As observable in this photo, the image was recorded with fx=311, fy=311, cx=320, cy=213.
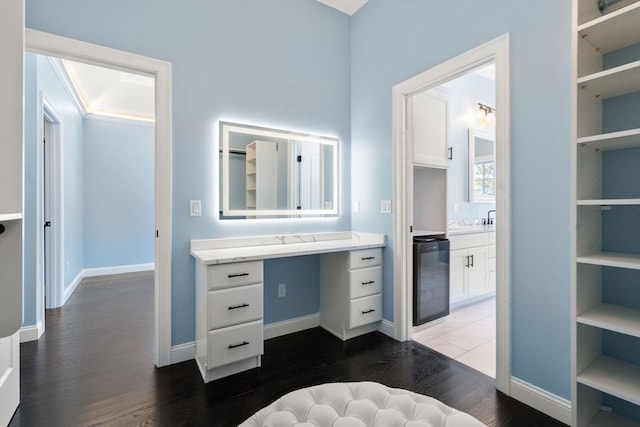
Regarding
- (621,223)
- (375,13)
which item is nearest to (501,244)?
(621,223)

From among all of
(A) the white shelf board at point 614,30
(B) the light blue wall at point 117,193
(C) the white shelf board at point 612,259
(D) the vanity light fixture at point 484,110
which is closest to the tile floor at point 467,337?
(C) the white shelf board at point 612,259

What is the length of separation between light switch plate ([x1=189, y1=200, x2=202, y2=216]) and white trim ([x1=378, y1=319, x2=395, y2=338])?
1.87 meters

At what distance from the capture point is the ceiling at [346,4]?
301cm

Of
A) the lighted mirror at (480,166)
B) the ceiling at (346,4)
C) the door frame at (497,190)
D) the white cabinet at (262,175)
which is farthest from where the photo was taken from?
the lighted mirror at (480,166)

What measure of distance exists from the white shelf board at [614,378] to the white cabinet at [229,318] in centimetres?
179

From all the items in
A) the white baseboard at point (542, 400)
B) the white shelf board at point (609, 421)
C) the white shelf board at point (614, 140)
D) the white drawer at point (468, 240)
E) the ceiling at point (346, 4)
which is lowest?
the white baseboard at point (542, 400)

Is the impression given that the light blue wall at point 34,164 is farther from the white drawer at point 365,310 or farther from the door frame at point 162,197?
the white drawer at point 365,310

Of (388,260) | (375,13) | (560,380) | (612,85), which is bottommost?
(560,380)

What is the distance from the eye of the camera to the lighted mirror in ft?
13.4

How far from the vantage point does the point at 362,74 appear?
308 cm

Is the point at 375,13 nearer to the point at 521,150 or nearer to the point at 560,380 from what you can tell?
the point at 521,150

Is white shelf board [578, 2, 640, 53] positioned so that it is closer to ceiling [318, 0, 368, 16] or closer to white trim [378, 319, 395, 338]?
ceiling [318, 0, 368, 16]

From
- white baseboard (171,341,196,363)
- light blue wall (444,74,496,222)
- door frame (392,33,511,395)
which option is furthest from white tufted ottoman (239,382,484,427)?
light blue wall (444,74,496,222)

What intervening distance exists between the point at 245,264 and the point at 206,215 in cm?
60
